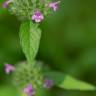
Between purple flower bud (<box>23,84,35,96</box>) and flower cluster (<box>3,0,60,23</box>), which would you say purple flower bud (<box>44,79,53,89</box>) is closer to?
purple flower bud (<box>23,84,35,96</box>)

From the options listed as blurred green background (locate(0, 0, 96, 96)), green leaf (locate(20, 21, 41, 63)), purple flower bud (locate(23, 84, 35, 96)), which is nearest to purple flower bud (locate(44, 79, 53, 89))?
purple flower bud (locate(23, 84, 35, 96))

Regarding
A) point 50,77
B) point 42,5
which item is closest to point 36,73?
point 50,77

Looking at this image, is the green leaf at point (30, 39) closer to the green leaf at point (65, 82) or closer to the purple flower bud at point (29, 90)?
the purple flower bud at point (29, 90)

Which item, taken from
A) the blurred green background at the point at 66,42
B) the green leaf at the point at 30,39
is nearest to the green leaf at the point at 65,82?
the green leaf at the point at 30,39

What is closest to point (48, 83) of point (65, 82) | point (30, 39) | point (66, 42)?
point (65, 82)

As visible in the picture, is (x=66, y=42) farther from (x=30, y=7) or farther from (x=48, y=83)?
(x=30, y=7)

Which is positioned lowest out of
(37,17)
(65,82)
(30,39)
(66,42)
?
(66,42)

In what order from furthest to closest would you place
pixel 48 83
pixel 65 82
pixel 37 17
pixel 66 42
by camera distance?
pixel 66 42, pixel 65 82, pixel 48 83, pixel 37 17
